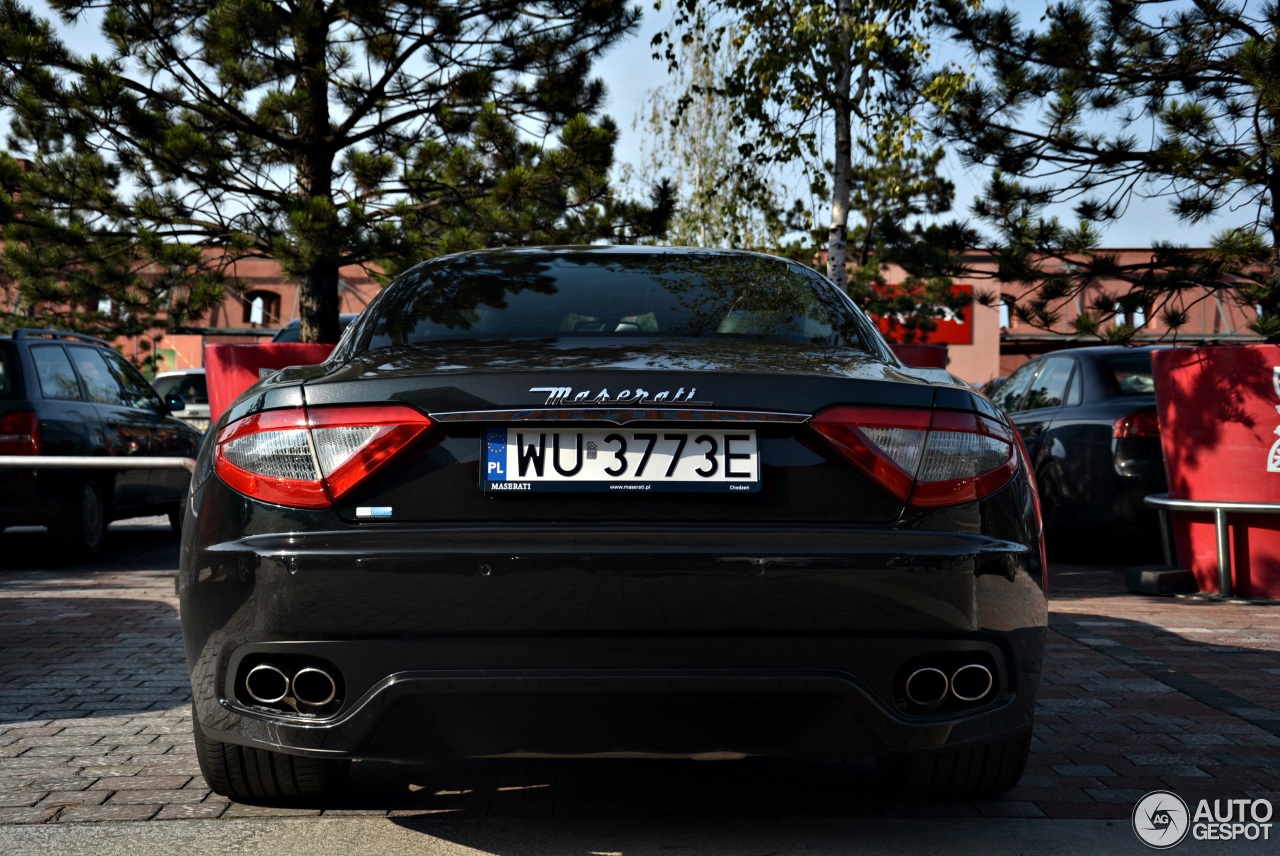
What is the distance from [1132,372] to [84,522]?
6957mm

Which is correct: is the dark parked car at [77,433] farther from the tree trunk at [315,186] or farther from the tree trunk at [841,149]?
the tree trunk at [841,149]

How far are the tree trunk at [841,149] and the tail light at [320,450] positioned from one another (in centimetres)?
1117

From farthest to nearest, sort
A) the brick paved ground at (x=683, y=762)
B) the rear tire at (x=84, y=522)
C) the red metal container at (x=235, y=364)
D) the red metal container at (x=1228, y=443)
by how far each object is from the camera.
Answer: the rear tire at (x=84, y=522) < the red metal container at (x=235, y=364) < the red metal container at (x=1228, y=443) < the brick paved ground at (x=683, y=762)

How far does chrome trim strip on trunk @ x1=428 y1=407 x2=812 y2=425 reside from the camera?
9.66 ft

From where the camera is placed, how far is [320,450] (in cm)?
300

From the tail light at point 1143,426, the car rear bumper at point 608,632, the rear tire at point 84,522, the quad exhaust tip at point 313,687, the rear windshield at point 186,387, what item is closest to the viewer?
the car rear bumper at point 608,632

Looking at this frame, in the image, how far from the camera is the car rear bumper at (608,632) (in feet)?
9.43

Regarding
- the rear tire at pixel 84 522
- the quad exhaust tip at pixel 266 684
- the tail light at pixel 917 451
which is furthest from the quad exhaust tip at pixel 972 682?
the rear tire at pixel 84 522

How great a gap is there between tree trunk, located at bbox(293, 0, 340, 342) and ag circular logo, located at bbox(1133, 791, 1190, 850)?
10.6 meters

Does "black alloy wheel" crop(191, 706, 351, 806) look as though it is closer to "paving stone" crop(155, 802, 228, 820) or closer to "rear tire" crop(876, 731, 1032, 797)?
"paving stone" crop(155, 802, 228, 820)

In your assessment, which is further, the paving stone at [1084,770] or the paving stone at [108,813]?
the paving stone at [1084,770]

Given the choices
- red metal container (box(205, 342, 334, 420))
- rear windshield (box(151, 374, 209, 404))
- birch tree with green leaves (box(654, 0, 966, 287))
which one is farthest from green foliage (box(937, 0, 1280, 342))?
rear windshield (box(151, 374, 209, 404))

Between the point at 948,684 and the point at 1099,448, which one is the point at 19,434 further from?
the point at 948,684

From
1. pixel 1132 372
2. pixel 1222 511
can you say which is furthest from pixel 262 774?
pixel 1132 372
